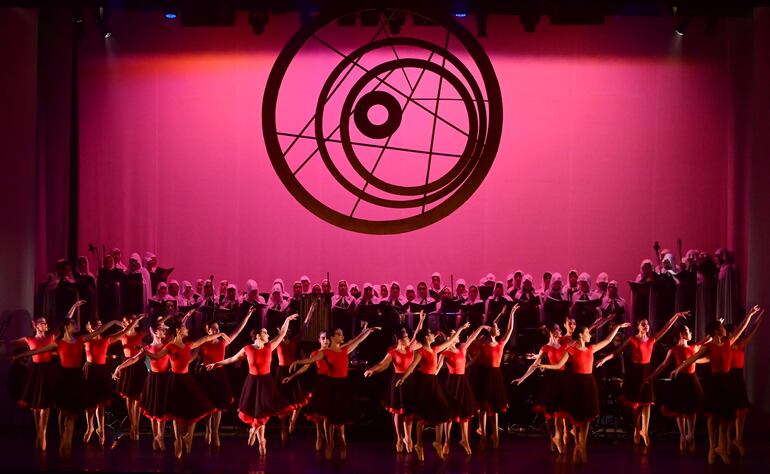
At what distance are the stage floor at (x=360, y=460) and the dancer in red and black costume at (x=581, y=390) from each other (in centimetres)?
25

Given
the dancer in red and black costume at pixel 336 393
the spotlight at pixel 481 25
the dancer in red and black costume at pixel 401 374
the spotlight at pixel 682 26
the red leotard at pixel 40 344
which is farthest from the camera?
the spotlight at pixel 682 26

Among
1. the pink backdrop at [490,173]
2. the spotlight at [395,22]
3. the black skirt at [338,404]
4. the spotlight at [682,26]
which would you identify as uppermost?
the spotlight at [682,26]

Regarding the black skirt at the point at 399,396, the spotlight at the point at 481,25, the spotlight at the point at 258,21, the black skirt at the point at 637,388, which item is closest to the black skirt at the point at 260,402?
the black skirt at the point at 399,396

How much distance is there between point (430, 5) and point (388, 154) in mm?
2725

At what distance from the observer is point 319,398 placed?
364 inches

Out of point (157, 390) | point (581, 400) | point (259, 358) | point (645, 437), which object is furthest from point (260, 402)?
point (645, 437)

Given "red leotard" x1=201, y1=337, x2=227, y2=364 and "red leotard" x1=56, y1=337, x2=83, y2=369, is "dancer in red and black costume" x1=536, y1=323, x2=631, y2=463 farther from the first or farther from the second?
"red leotard" x1=56, y1=337, x2=83, y2=369

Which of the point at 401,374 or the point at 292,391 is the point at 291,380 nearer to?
the point at 292,391

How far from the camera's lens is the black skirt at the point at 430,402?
29.7 feet

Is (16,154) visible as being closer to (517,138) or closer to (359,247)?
(359,247)

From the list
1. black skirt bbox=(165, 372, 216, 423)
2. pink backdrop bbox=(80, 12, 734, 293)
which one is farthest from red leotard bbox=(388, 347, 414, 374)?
pink backdrop bbox=(80, 12, 734, 293)

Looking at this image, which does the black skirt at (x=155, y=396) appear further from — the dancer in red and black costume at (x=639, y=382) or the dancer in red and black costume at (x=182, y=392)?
the dancer in red and black costume at (x=639, y=382)

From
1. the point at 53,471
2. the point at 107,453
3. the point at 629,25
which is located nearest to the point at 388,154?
the point at 629,25

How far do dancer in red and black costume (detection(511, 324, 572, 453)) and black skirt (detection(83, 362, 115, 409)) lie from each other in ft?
14.1
